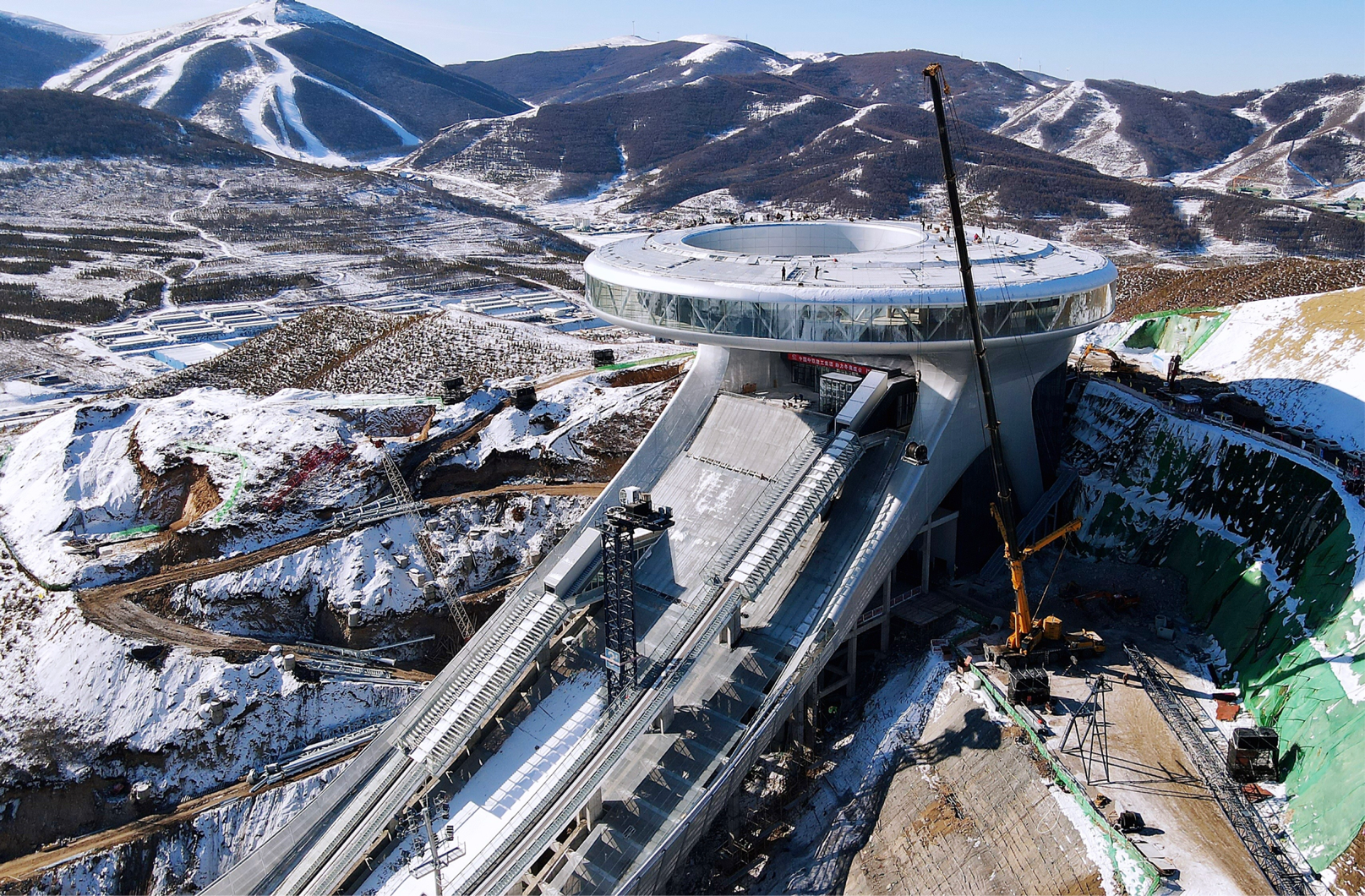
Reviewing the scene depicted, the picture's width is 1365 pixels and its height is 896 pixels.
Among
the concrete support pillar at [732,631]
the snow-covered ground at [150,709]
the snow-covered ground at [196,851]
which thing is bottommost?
the snow-covered ground at [196,851]

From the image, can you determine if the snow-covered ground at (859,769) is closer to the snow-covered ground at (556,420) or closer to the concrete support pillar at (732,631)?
the concrete support pillar at (732,631)

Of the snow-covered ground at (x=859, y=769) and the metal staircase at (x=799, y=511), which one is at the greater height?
A: the metal staircase at (x=799, y=511)

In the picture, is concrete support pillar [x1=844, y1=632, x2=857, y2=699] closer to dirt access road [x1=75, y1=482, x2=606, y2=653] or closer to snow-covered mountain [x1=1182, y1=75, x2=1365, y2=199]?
dirt access road [x1=75, y1=482, x2=606, y2=653]

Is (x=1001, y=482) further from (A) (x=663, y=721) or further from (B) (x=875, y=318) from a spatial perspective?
(A) (x=663, y=721)

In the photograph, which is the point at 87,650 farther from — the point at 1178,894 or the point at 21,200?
the point at 21,200

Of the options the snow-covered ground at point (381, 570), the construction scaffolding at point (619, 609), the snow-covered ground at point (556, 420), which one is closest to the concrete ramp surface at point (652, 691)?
the construction scaffolding at point (619, 609)

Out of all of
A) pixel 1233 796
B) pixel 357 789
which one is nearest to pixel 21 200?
pixel 357 789

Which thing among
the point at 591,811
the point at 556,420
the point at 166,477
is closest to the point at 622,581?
the point at 591,811
